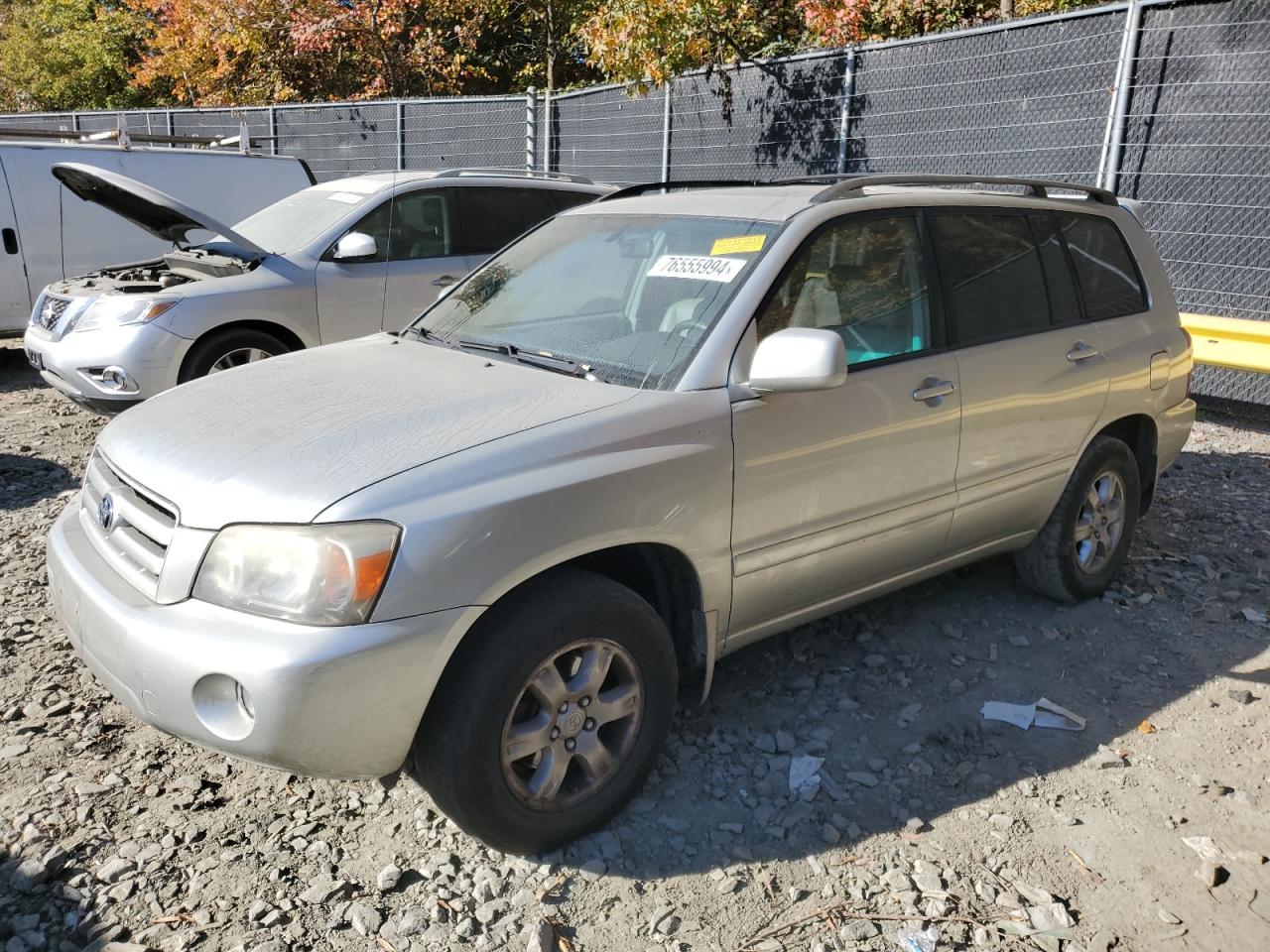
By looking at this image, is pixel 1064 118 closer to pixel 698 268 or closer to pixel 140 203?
pixel 698 268

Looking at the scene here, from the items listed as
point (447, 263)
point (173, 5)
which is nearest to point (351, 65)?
point (173, 5)

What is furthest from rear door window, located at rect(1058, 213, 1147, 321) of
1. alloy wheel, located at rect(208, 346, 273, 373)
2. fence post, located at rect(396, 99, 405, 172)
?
fence post, located at rect(396, 99, 405, 172)

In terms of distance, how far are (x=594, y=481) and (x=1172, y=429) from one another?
331 centimetres

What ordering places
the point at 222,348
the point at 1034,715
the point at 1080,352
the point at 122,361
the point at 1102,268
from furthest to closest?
the point at 222,348 → the point at 122,361 → the point at 1102,268 → the point at 1080,352 → the point at 1034,715

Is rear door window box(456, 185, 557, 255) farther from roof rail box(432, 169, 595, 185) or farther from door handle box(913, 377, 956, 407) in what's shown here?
Result: door handle box(913, 377, 956, 407)

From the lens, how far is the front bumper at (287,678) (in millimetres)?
2346

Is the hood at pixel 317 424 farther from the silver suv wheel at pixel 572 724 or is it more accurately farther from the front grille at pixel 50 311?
the front grille at pixel 50 311

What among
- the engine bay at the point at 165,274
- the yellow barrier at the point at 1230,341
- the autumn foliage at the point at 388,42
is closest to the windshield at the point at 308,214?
the engine bay at the point at 165,274

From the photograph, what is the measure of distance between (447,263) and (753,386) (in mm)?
4876

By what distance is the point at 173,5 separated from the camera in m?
21.7

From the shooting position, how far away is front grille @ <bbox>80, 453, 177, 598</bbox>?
2641mm

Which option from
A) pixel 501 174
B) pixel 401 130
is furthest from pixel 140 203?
pixel 401 130

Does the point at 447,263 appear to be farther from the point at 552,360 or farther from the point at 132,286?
the point at 552,360

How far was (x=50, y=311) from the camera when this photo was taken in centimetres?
695
